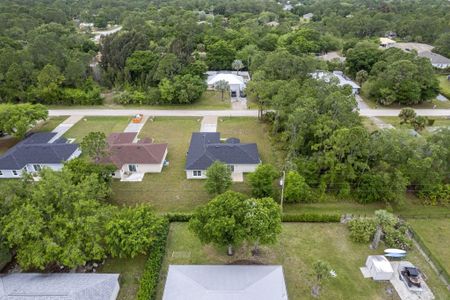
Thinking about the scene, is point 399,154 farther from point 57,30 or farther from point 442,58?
point 57,30

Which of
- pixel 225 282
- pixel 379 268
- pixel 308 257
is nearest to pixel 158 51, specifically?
pixel 308 257

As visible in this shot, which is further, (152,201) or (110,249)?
(152,201)

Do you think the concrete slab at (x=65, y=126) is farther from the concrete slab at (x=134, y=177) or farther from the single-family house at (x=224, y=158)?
the single-family house at (x=224, y=158)

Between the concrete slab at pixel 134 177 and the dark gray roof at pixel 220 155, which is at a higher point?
the dark gray roof at pixel 220 155

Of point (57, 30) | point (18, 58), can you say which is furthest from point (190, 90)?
point (57, 30)

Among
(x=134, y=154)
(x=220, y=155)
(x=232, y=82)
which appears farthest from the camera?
(x=232, y=82)

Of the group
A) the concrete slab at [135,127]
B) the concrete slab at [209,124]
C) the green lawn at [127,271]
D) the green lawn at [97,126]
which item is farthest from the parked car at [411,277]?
the green lawn at [97,126]

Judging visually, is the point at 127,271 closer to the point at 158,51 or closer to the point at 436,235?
the point at 436,235
